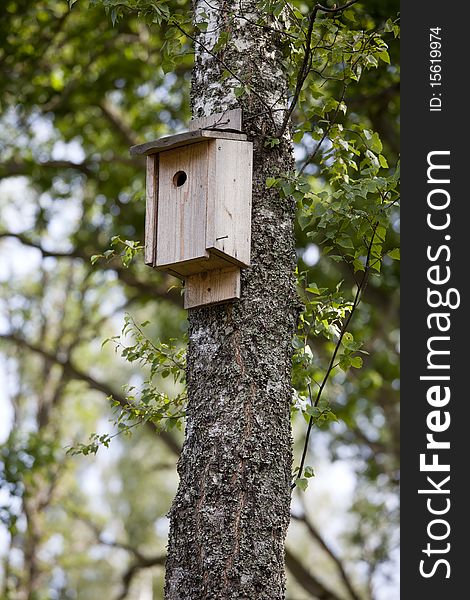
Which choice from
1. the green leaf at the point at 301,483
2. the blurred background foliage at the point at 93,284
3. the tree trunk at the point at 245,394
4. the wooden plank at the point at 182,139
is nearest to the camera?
the tree trunk at the point at 245,394

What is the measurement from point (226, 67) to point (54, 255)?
5.59 m

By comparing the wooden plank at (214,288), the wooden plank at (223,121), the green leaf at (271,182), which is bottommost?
the wooden plank at (214,288)

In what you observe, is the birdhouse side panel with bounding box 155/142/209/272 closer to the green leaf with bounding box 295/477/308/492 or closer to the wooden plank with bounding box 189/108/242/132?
the wooden plank with bounding box 189/108/242/132

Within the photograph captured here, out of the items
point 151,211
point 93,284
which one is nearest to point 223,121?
point 151,211

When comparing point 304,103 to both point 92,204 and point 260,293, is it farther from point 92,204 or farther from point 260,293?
point 92,204

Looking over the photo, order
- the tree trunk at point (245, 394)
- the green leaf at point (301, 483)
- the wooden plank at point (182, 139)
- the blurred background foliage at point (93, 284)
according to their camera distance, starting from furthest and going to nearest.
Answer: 1. the blurred background foliage at point (93, 284)
2. the wooden plank at point (182, 139)
3. the green leaf at point (301, 483)
4. the tree trunk at point (245, 394)

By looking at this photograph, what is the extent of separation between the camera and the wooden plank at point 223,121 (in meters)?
2.94

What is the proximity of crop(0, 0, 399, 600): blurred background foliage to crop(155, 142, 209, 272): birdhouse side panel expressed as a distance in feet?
6.66

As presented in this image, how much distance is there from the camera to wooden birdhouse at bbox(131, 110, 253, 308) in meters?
2.83

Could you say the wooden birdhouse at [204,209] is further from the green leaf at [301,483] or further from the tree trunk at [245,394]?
the green leaf at [301,483]

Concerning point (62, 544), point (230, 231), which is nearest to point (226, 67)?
point (230, 231)

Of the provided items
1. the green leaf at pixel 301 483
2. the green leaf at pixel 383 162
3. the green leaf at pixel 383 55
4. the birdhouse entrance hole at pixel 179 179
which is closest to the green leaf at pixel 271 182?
the birdhouse entrance hole at pixel 179 179

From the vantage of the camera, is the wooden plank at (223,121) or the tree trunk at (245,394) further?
the wooden plank at (223,121)

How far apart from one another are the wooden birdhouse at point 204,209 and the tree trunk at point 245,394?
0.16 feet
